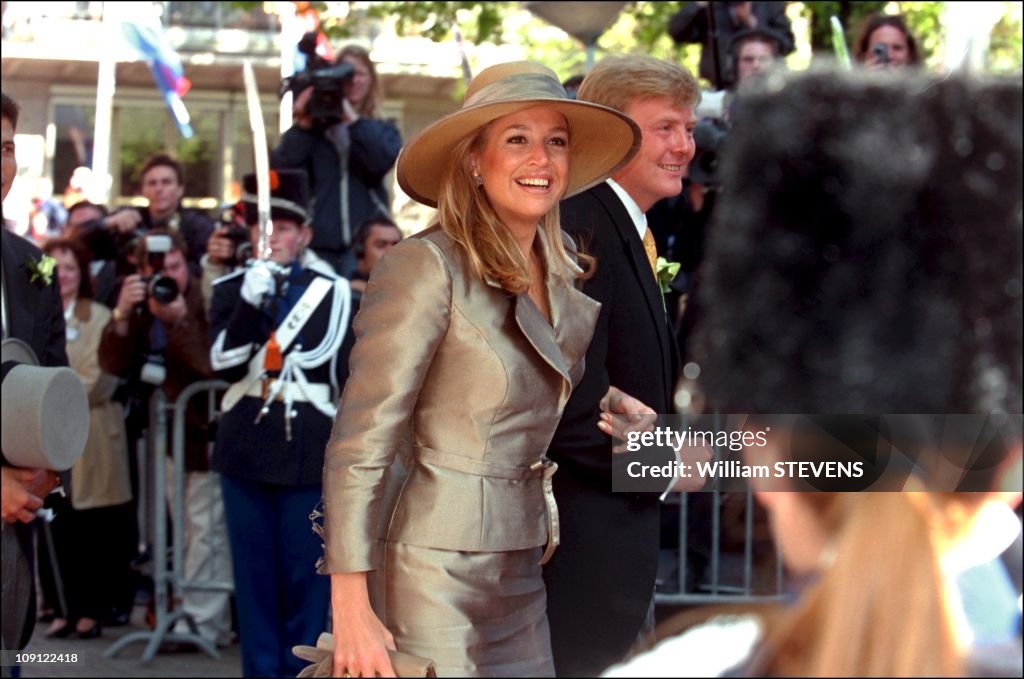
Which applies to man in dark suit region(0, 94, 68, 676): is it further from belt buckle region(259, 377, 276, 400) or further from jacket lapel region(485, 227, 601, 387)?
jacket lapel region(485, 227, 601, 387)

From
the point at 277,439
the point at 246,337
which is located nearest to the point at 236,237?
the point at 246,337

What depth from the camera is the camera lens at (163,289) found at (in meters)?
7.04

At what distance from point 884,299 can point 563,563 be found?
7.45 feet

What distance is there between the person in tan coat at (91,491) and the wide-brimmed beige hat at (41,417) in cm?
379

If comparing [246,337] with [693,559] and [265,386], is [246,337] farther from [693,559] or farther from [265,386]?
[693,559]

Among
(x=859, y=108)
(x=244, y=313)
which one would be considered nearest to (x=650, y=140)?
(x=859, y=108)

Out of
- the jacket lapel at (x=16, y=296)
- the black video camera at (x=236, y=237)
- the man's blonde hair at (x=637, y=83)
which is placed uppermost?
the man's blonde hair at (x=637, y=83)

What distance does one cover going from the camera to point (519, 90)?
282 centimetres

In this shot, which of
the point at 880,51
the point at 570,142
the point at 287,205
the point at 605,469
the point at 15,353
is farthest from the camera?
the point at 287,205

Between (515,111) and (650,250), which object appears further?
(650,250)

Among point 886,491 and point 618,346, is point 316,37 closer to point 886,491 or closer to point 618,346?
point 618,346

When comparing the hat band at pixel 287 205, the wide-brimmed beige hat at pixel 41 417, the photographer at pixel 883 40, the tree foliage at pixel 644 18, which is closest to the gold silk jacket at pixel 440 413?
the wide-brimmed beige hat at pixel 41 417

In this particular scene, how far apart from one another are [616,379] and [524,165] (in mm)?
632

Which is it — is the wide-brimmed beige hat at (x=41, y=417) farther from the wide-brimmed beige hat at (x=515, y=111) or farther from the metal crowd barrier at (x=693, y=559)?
the metal crowd barrier at (x=693, y=559)
